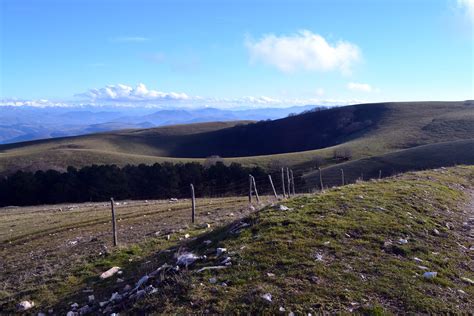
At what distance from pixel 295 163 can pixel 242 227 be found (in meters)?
81.9

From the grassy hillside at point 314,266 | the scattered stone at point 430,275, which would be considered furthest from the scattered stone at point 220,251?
the scattered stone at point 430,275

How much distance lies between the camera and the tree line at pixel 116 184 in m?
53.0

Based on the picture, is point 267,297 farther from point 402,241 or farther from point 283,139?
point 283,139

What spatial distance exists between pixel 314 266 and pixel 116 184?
4781cm

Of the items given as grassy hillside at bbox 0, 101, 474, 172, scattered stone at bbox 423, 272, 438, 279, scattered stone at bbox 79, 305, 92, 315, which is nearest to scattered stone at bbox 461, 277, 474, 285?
→ scattered stone at bbox 423, 272, 438, 279

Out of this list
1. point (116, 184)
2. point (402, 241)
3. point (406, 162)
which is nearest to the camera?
point (402, 241)

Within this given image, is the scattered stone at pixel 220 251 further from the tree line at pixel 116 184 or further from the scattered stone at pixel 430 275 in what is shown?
the tree line at pixel 116 184

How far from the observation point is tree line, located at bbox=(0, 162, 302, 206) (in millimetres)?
53031

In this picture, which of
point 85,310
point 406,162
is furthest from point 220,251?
point 406,162

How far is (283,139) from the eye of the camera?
154 m

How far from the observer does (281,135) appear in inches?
6201

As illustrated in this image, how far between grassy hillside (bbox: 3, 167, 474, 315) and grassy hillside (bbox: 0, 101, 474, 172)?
79735 mm

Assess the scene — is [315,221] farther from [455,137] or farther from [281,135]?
[281,135]

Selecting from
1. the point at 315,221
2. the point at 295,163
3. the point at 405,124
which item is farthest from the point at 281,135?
the point at 315,221
